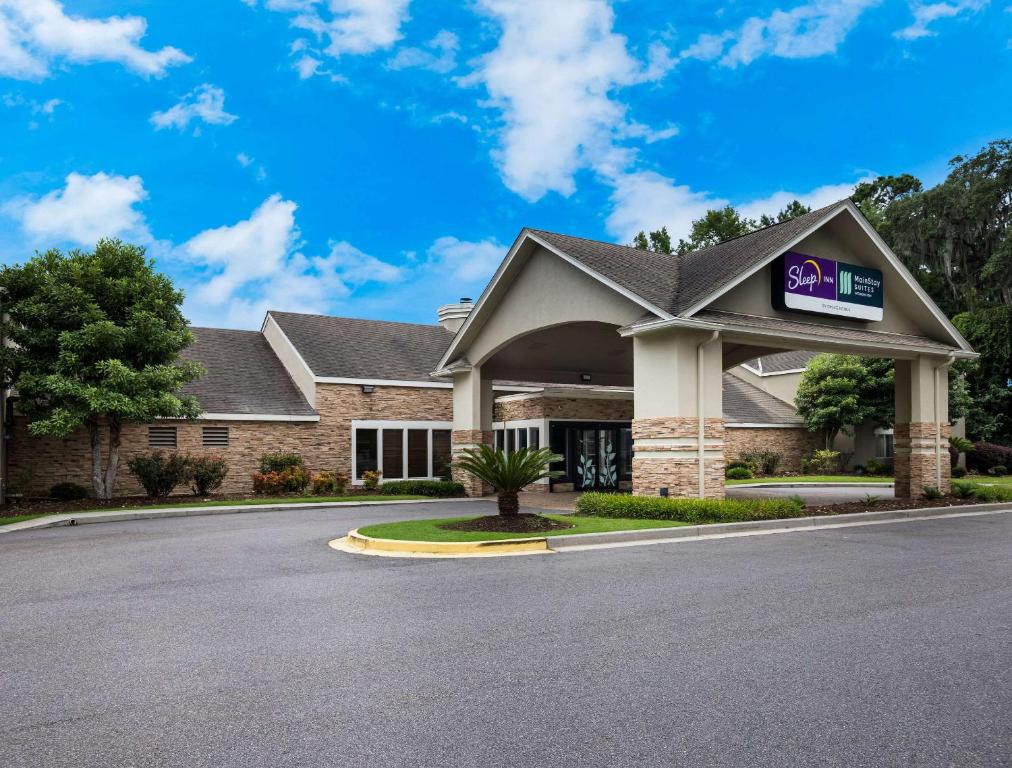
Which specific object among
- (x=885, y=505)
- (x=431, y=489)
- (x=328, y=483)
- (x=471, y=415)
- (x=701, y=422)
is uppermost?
(x=471, y=415)

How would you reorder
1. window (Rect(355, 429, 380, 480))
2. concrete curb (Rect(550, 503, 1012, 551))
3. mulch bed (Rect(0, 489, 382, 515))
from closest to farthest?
concrete curb (Rect(550, 503, 1012, 551)) → mulch bed (Rect(0, 489, 382, 515)) → window (Rect(355, 429, 380, 480))

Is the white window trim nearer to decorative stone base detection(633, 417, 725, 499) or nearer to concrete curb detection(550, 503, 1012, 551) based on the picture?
decorative stone base detection(633, 417, 725, 499)

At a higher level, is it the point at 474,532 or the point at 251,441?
the point at 251,441

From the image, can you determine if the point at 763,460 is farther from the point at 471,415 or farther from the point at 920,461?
the point at 471,415

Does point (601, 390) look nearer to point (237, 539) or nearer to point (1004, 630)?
point (237, 539)

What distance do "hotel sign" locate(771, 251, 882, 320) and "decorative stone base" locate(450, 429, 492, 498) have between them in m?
9.43

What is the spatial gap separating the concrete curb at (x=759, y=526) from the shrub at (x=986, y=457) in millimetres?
19820

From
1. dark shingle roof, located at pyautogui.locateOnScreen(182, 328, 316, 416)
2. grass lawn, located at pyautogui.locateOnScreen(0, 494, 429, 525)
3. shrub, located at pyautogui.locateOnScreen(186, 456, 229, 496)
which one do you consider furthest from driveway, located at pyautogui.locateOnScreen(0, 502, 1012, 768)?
dark shingle roof, located at pyautogui.locateOnScreen(182, 328, 316, 416)

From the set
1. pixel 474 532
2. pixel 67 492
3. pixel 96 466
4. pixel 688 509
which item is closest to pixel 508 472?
pixel 474 532

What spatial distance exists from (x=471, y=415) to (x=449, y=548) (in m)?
12.3

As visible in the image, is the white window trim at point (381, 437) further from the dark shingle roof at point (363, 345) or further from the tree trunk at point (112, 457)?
the tree trunk at point (112, 457)

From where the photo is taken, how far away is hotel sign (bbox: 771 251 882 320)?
19.0 metres

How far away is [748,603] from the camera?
816 cm

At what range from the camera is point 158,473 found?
22156 millimetres
